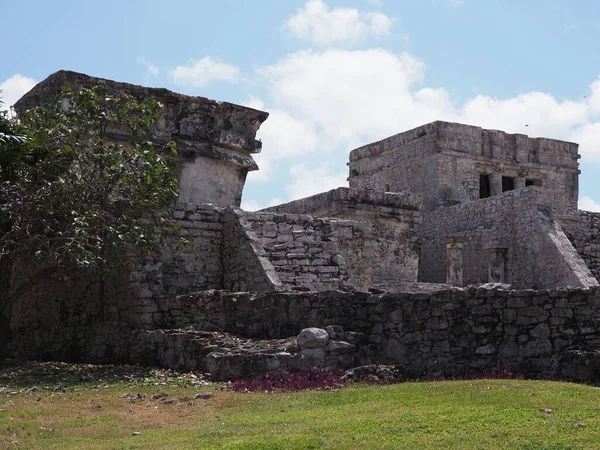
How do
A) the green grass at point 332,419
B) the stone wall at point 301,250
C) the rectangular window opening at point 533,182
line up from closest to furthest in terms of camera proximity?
the green grass at point 332,419, the stone wall at point 301,250, the rectangular window opening at point 533,182

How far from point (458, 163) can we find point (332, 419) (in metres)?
22.0

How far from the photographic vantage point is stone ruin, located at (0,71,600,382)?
10492mm

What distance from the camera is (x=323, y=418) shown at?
26.2ft

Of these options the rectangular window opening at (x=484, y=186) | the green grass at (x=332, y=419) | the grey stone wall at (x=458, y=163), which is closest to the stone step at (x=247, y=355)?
the green grass at (x=332, y=419)

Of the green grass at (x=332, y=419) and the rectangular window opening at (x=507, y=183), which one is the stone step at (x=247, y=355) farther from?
the rectangular window opening at (x=507, y=183)

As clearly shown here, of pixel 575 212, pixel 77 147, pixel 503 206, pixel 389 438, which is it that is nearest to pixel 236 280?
pixel 77 147

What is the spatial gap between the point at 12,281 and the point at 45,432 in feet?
29.6

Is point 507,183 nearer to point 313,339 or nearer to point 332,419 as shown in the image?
point 313,339

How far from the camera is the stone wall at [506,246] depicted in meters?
22.9

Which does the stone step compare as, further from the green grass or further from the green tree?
the green tree

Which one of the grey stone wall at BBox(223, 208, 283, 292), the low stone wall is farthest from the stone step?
the grey stone wall at BBox(223, 208, 283, 292)

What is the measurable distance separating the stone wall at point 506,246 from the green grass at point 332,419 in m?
14.3

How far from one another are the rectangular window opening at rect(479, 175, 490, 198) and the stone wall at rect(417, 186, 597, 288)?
4.31m

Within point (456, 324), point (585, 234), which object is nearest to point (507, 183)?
point (585, 234)
